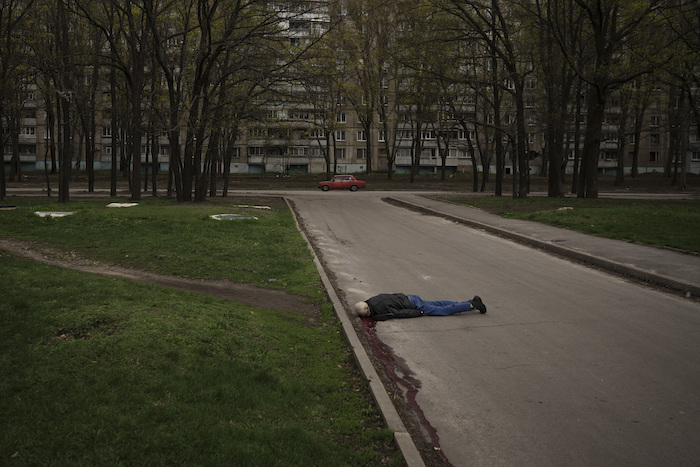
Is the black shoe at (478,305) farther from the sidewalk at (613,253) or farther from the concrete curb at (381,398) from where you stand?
the sidewalk at (613,253)

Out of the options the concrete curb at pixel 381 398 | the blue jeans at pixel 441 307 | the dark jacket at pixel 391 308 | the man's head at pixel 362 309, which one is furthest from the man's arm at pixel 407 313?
the concrete curb at pixel 381 398

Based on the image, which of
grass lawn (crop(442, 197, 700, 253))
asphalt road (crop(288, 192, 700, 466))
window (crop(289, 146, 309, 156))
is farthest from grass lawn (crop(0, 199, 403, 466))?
window (crop(289, 146, 309, 156))

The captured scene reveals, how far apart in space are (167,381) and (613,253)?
10.7 metres

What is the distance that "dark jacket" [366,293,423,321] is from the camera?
831cm

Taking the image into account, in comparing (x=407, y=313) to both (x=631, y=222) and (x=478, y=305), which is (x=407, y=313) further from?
(x=631, y=222)

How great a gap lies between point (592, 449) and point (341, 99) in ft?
A: 176

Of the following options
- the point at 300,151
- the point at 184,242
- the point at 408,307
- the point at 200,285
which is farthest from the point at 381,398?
the point at 300,151

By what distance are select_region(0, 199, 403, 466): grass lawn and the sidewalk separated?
19.7 feet

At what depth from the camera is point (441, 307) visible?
851cm

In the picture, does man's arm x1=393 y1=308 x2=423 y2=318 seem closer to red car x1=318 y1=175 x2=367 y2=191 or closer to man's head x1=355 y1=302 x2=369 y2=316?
man's head x1=355 y1=302 x2=369 y2=316

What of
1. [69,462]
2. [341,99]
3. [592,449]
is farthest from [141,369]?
[341,99]

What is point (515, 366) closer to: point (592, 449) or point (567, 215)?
point (592, 449)

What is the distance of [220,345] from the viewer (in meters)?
6.02

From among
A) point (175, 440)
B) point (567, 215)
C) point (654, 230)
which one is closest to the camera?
point (175, 440)
